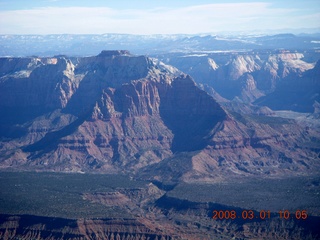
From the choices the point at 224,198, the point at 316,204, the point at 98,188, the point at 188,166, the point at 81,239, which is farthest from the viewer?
the point at 188,166

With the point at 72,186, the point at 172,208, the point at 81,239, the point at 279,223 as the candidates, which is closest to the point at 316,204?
the point at 279,223

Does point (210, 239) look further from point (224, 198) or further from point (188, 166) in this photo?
point (188, 166)

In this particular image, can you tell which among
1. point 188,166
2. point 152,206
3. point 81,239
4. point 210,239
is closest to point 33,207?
point 81,239

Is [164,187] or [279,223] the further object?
[164,187]

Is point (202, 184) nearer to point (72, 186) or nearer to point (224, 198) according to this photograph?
point (224, 198)

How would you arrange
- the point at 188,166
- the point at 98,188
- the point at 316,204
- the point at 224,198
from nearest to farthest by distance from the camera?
the point at 316,204 → the point at 224,198 → the point at 98,188 → the point at 188,166

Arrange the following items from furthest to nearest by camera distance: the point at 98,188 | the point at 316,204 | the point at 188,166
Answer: the point at 188,166 → the point at 98,188 → the point at 316,204
